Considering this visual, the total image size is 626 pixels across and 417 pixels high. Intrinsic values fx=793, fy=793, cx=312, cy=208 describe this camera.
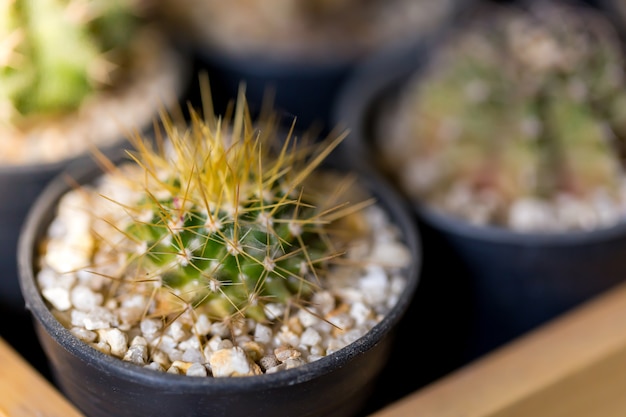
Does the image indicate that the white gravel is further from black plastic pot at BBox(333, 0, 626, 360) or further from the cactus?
the cactus

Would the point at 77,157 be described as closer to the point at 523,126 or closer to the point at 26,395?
the point at 26,395

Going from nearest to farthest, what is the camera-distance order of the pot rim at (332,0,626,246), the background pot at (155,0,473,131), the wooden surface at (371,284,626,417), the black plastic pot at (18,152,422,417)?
the black plastic pot at (18,152,422,417) → the wooden surface at (371,284,626,417) → the pot rim at (332,0,626,246) → the background pot at (155,0,473,131)

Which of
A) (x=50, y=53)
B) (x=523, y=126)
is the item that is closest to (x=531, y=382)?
(x=523, y=126)

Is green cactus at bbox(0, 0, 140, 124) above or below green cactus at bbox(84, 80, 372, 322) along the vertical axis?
above

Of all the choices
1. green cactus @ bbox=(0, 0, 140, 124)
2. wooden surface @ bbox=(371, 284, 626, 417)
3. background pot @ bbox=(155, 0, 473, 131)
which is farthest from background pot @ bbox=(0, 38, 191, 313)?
wooden surface @ bbox=(371, 284, 626, 417)

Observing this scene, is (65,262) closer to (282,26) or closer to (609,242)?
Result: (609,242)

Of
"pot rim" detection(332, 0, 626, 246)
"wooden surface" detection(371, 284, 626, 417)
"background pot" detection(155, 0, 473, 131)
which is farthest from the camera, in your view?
"background pot" detection(155, 0, 473, 131)

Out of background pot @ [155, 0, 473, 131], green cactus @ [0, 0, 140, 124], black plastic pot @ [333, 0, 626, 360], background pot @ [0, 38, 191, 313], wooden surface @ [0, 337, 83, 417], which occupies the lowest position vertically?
black plastic pot @ [333, 0, 626, 360]
